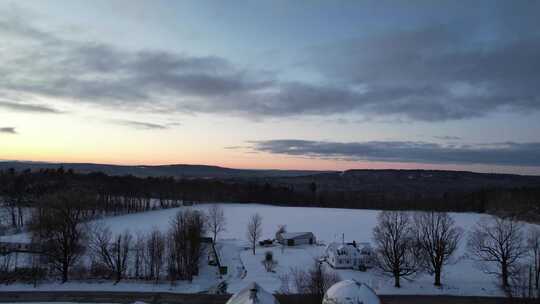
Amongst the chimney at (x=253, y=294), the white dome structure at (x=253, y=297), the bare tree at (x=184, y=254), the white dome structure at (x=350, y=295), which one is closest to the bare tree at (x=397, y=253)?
the white dome structure at (x=350, y=295)

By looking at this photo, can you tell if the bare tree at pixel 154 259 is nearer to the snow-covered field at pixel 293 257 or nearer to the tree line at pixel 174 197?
the snow-covered field at pixel 293 257

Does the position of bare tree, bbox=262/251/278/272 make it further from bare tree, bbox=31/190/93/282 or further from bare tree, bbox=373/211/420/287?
bare tree, bbox=31/190/93/282

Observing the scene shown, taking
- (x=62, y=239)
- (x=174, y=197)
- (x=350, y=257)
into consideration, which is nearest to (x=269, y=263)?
(x=350, y=257)

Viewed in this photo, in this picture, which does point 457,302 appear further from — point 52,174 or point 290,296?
point 52,174

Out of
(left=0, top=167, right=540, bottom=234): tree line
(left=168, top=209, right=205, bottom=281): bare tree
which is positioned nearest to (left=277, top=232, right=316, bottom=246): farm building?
(left=168, top=209, right=205, bottom=281): bare tree

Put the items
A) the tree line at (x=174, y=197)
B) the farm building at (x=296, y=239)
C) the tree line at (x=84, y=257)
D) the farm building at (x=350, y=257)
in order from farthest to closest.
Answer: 1. the tree line at (x=174, y=197)
2. the farm building at (x=296, y=239)
3. the farm building at (x=350, y=257)
4. the tree line at (x=84, y=257)

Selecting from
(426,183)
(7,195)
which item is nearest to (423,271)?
(7,195)
